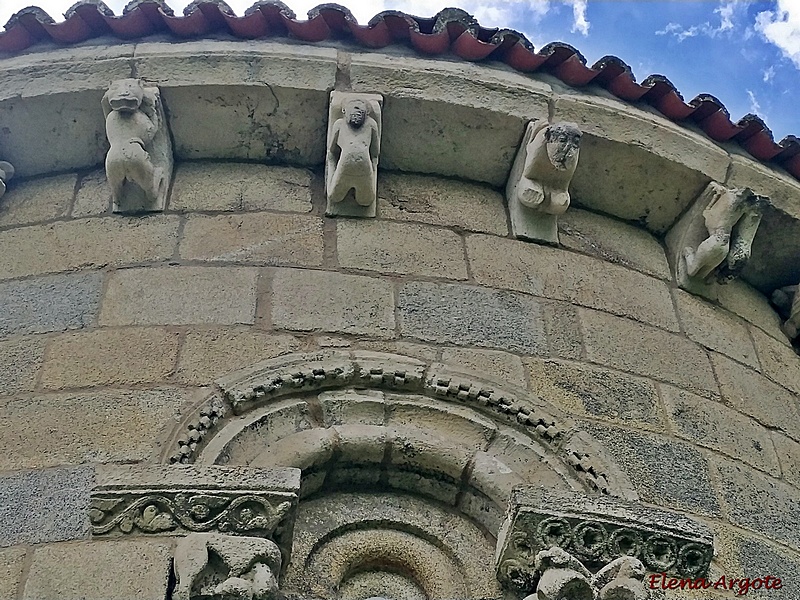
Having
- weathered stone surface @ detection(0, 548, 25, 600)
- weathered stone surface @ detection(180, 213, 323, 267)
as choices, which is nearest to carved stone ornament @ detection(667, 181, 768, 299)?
weathered stone surface @ detection(180, 213, 323, 267)

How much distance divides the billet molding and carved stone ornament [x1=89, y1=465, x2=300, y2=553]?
401mm

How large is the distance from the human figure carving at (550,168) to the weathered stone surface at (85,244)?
1.49 meters

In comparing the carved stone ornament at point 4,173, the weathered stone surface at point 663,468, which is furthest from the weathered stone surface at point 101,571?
the carved stone ornament at point 4,173

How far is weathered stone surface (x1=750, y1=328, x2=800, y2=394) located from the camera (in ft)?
14.5

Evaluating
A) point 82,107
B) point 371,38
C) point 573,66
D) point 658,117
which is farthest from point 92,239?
point 658,117

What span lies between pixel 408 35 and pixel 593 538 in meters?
2.71

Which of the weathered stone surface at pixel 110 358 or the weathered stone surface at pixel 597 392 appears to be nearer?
the weathered stone surface at pixel 110 358

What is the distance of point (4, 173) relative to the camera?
14.8 feet

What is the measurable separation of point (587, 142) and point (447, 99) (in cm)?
66

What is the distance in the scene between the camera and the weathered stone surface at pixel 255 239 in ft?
13.2

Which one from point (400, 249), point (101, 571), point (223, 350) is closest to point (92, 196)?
point (223, 350)

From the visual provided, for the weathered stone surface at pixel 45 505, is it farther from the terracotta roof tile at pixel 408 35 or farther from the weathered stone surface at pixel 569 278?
the terracotta roof tile at pixel 408 35

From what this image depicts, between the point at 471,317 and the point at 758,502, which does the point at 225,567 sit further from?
the point at 758,502

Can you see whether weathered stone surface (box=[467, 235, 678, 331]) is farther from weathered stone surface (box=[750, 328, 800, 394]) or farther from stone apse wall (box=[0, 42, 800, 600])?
weathered stone surface (box=[750, 328, 800, 394])
